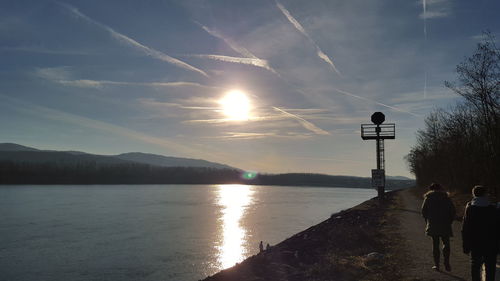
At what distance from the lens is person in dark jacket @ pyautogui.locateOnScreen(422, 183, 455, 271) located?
10.8m

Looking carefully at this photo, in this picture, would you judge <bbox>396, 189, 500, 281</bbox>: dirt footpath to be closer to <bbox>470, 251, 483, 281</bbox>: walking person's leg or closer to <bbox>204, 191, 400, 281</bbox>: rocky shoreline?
<bbox>204, 191, 400, 281</bbox>: rocky shoreline

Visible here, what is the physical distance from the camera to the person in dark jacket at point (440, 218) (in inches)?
427

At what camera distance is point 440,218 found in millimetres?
10883

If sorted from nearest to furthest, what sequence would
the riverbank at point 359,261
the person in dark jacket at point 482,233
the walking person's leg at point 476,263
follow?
1. the person in dark jacket at point 482,233
2. the walking person's leg at point 476,263
3. the riverbank at point 359,261

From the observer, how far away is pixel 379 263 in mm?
12328

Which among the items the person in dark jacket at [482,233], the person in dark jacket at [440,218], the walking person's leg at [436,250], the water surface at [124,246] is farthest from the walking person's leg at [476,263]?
the water surface at [124,246]

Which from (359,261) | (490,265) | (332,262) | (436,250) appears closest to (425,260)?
(436,250)

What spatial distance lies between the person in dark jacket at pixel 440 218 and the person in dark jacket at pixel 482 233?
1981 mm

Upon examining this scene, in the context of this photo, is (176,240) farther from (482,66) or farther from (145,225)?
(482,66)

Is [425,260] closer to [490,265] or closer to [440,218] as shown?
[440,218]

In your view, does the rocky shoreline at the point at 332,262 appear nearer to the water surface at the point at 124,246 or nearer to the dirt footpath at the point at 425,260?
the dirt footpath at the point at 425,260

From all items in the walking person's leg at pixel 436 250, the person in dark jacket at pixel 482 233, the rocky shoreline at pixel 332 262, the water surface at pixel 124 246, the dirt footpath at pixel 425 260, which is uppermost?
the person in dark jacket at pixel 482 233

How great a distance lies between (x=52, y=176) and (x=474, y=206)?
20123 centimetres

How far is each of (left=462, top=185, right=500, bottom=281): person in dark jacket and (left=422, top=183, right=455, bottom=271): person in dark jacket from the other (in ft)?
6.50
